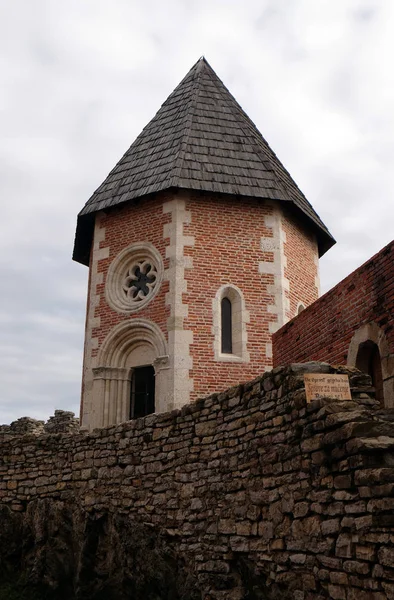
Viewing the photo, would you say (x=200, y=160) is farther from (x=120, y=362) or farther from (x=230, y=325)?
(x=120, y=362)

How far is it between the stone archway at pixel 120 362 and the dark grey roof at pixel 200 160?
9.37ft

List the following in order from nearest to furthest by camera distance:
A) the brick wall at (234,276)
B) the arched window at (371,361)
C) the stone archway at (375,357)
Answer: the stone archway at (375,357) → the arched window at (371,361) → the brick wall at (234,276)

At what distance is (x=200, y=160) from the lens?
14219 millimetres

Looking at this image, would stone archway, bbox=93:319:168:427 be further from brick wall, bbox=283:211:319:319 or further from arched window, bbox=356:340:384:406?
arched window, bbox=356:340:384:406

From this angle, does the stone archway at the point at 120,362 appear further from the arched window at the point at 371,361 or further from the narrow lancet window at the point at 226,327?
the arched window at the point at 371,361

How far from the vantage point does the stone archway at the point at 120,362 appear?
1317 cm

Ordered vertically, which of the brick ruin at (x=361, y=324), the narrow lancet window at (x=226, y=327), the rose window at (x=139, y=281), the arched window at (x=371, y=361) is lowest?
the arched window at (x=371, y=361)

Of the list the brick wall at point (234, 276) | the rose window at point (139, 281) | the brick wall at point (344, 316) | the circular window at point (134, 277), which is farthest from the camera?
the rose window at point (139, 281)

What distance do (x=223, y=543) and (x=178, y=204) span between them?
804 centimetres

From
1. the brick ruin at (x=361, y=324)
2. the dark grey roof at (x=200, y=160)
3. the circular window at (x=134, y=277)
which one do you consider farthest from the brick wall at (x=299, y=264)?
the brick ruin at (x=361, y=324)

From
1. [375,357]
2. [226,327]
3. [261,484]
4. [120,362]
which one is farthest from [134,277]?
[261,484]

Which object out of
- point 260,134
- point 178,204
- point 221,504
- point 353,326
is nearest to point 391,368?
point 353,326

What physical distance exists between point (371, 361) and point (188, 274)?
5222 mm

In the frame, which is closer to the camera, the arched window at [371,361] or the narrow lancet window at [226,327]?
the arched window at [371,361]
